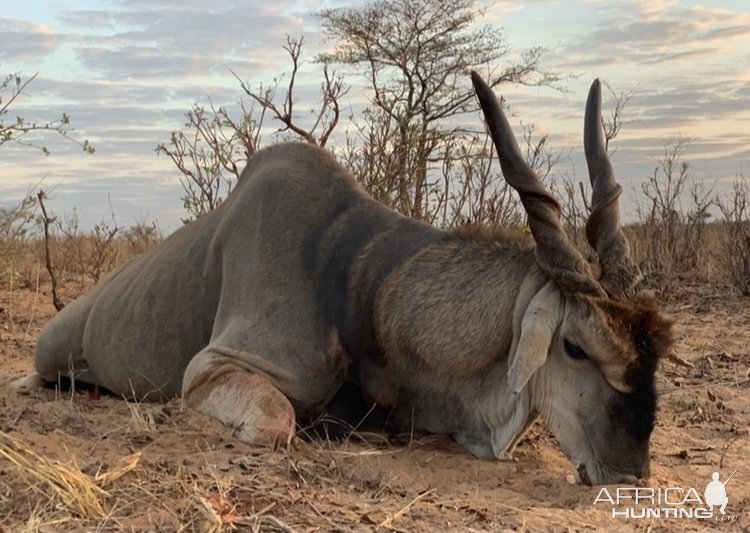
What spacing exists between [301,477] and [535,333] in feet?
3.29

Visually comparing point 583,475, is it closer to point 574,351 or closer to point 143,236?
point 574,351

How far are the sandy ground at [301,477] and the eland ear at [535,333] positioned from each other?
396 millimetres

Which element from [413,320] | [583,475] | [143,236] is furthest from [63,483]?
[143,236]

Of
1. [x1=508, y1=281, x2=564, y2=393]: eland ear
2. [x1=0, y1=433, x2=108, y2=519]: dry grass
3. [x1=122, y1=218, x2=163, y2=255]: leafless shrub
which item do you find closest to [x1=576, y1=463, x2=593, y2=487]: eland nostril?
[x1=508, y1=281, x2=564, y2=393]: eland ear

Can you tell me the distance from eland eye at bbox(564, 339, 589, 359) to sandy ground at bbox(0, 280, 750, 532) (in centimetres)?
45

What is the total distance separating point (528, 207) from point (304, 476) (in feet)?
4.28

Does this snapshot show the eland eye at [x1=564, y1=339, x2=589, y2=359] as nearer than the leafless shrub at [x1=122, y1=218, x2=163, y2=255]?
Yes

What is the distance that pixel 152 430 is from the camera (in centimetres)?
A: 350

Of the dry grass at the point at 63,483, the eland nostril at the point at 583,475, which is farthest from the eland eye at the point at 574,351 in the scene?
the dry grass at the point at 63,483

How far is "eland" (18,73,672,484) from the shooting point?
342cm

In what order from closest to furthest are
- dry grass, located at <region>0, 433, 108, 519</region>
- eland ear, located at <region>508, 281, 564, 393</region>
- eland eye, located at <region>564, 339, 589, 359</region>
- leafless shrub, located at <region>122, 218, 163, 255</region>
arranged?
1. dry grass, located at <region>0, 433, 108, 519</region>
2. eland ear, located at <region>508, 281, 564, 393</region>
3. eland eye, located at <region>564, 339, 589, 359</region>
4. leafless shrub, located at <region>122, 218, 163, 255</region>

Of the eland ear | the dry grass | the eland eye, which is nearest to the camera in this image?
the dry grass

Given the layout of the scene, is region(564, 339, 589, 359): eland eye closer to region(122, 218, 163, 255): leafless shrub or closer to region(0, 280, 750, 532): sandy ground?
region(0, 280, 750, 532): sandy ground

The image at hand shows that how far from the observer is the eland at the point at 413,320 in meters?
3.42
